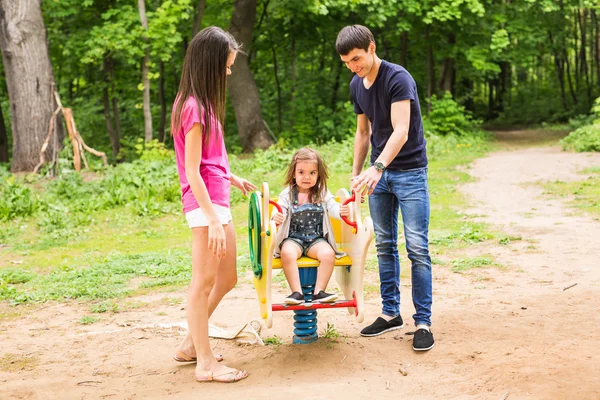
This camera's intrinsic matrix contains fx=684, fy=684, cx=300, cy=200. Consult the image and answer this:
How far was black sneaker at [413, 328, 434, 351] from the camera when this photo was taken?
15.2ft

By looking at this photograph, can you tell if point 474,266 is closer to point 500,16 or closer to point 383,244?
point 383,244

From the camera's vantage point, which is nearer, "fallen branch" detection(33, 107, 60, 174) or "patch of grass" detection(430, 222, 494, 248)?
"patch of grass" detection(430, 222, 494, 248)

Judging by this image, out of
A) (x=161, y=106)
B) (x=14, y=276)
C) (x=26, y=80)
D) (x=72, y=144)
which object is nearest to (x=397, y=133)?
(x=14, y=276)

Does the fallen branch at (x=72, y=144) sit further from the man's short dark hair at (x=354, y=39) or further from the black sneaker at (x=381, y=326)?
the man's short dark hair at (x=354, y=39)

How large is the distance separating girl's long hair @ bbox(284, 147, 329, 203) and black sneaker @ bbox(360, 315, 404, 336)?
1051 millimetres

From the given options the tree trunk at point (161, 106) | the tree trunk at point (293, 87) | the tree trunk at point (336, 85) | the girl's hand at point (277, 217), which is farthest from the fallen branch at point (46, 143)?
the tree trunk at point (336, 85)

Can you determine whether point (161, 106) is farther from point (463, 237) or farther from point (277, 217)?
point (277, 217)

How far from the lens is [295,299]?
14.5 feet

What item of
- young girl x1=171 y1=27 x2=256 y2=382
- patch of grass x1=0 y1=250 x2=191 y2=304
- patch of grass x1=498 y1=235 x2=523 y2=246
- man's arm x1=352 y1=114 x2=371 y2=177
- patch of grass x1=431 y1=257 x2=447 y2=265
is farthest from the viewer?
patch of grass x1=498 y1=235 x2=523 y2=246

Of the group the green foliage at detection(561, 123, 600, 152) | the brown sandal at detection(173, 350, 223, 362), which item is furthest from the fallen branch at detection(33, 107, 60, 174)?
the green foliage at detection(561, 123, 600, 152)

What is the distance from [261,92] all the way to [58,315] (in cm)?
1768

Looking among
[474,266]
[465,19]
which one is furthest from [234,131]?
[474,266]

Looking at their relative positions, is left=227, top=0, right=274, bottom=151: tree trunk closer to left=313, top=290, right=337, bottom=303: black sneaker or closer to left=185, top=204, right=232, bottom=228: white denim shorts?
left=313, top=290, right=337, bottom=303: black sneaker

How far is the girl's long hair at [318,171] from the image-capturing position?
15.4 feet
